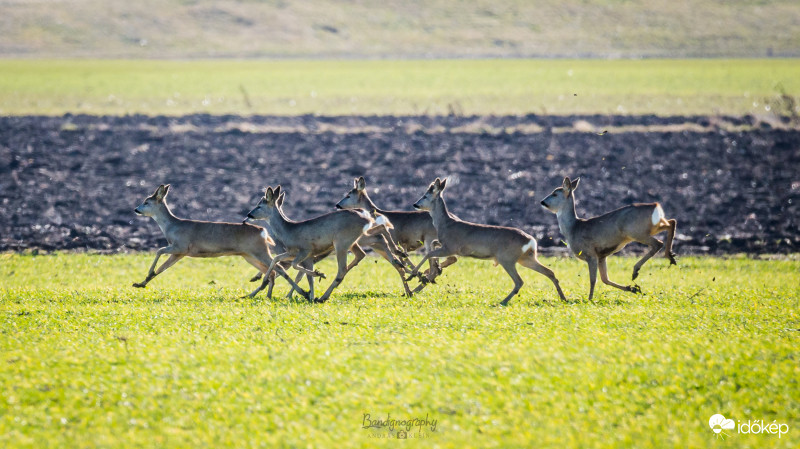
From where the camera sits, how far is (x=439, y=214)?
21.7 m

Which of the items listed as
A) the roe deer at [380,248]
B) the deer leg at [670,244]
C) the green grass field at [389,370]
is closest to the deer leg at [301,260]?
the roe deer at [380,248]

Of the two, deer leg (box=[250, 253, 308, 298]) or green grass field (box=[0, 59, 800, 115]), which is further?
green grass field (box=[0, 59, 800, 115])

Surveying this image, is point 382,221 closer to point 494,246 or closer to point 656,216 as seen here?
point 494,246

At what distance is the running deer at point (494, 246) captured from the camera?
19938mm

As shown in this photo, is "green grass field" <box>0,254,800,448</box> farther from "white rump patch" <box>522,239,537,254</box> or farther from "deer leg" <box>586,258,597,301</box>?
"white rump patch" <box>522,239,537,254</box>

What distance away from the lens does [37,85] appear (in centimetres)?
7694

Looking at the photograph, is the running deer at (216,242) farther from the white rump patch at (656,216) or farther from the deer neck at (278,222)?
the white rump patch at (656,216)

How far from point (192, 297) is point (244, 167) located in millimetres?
22209

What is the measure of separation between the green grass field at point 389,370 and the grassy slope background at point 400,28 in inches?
4388

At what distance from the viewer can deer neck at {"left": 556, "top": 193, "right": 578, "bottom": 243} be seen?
21953mm

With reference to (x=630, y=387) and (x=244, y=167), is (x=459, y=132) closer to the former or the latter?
(x=244, y=167)

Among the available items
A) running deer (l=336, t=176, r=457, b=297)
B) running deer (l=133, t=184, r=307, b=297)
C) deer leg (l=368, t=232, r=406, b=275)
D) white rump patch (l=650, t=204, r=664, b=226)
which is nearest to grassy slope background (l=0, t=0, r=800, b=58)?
running deer (l=336, t=176, r=457, b=297)

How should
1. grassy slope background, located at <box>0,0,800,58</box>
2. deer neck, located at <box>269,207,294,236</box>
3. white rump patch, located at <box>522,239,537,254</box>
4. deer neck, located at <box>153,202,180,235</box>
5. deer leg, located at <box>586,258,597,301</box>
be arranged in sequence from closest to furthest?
white rump patch, located at <box>522,239,537,254</box>, deer leg, located at <box>586,258,597,301</box>, deer neck, located at <box>269,207,294,236</box>, deer neck, located at <box>153,202,180,235</box>, grassy slope background, located at <box>0,0,800,58</box>

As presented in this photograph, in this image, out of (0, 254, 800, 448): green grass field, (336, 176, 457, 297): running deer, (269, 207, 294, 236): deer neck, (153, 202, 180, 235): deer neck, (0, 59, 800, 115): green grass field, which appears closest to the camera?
(0, 254, 800, 448): green grass field
